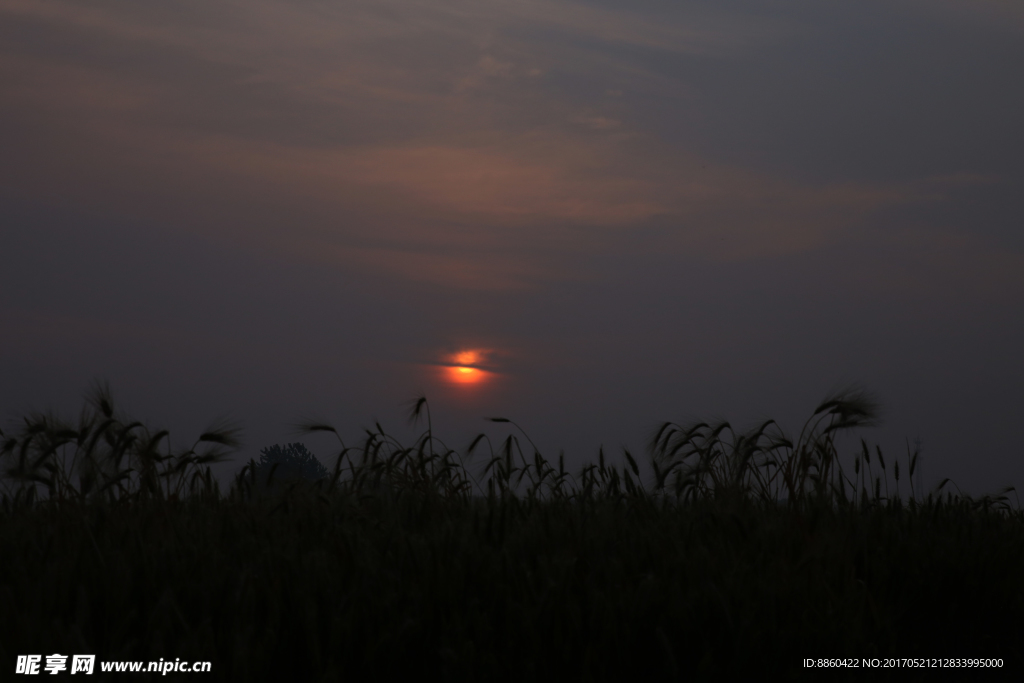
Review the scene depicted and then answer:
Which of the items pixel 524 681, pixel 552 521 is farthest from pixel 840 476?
pixel 524 681

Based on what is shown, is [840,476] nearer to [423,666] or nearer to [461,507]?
[461,507]

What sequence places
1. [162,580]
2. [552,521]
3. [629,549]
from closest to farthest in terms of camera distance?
[162,580], [629,549], [552,521]

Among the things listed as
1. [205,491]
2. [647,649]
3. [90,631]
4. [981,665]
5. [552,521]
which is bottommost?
[981,665]

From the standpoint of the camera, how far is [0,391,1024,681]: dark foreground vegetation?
2.71 m

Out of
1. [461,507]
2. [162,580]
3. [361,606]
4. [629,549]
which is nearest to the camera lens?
[361,606]

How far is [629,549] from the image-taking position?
11.5ft

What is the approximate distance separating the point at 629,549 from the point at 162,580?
1948 mm

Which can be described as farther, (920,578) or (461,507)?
(461,507)

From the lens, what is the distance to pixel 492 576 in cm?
315

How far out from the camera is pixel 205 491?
4.94 m

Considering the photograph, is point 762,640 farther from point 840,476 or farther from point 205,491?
point 205,491

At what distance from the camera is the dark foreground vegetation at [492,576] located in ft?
8.91

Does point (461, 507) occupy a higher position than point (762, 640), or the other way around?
point (461, 507)

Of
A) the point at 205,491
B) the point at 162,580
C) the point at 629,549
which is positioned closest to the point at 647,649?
the point at 629,549
